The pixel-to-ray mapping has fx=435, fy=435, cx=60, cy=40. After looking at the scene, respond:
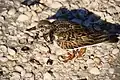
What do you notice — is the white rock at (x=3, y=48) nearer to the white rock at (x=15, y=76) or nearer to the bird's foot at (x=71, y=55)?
the white rock at (x=15, y=76)

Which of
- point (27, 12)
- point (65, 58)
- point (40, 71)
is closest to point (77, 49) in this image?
point (65, 58)

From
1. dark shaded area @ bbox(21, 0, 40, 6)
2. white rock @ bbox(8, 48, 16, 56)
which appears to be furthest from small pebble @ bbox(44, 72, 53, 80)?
dark shaded area @ bbox(21, 0, 40, 6)

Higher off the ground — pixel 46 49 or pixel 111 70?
pixel 46 49

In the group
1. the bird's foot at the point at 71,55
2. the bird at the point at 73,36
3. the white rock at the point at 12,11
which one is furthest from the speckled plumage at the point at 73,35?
the white rock at the point at 12,11

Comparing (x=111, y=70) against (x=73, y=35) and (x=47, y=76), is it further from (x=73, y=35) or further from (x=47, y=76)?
(x=47, y=76)

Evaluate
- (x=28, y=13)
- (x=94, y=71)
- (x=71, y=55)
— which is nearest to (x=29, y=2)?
(x=28, y=13)
